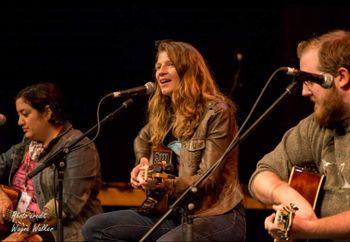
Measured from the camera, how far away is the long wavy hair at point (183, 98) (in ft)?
12.9

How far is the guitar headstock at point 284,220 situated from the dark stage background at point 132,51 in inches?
135

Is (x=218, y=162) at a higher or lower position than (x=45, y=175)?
higher

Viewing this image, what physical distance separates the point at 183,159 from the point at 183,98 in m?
0.39

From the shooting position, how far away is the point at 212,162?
3.75m

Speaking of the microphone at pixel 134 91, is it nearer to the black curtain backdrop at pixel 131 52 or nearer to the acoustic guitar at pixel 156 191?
the acoustic guitar at pixel 156 191

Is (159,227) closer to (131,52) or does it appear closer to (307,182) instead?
(307,182)

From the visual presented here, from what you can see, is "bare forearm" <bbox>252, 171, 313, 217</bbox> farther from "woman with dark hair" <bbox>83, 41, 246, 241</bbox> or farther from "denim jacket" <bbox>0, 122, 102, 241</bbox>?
"denim jacket" <bbox>0, 122, 102, 241</bbox>

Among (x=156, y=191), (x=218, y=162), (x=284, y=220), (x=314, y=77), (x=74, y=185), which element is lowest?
(x=74, y=185)

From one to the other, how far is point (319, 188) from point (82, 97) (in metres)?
3.69

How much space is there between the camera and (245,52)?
20.5 ft

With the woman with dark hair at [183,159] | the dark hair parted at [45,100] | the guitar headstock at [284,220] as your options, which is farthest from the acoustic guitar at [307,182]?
the dark hair parted at [45,100]

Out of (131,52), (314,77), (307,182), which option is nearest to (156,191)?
(307,182)

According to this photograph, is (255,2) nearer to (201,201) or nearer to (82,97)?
(82,97)

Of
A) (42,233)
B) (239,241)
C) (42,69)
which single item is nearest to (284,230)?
(239,241)
